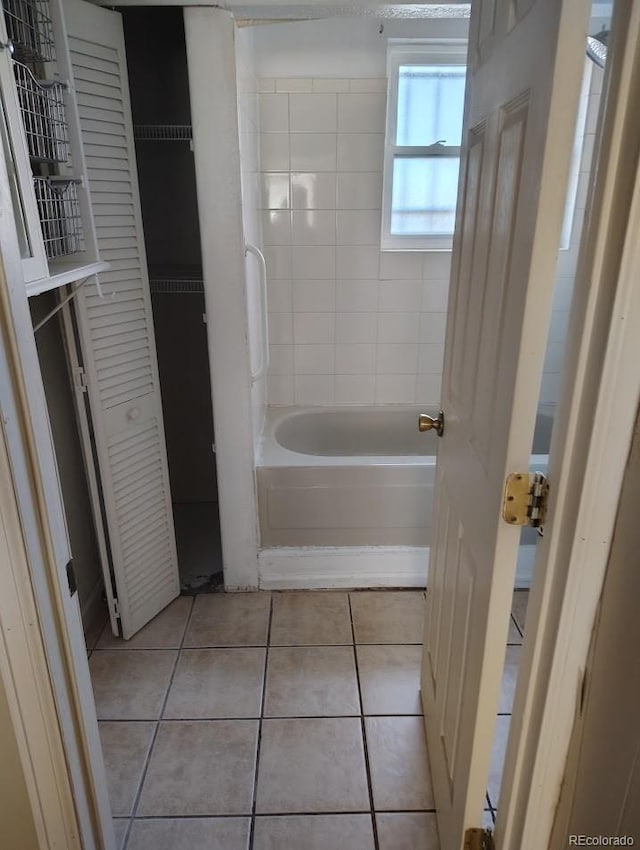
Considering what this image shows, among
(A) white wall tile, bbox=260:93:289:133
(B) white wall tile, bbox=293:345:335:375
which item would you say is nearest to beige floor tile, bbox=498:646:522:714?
(B) white wall tile, bbox=293:345:335:375

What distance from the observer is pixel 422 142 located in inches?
112

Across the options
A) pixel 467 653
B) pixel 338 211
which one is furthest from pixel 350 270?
pixel 467 653

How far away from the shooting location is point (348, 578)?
8.06 feet

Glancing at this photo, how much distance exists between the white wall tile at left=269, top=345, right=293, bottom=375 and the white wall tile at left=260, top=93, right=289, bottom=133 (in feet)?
3.44

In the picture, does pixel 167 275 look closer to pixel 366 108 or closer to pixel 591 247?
pixel 366 108

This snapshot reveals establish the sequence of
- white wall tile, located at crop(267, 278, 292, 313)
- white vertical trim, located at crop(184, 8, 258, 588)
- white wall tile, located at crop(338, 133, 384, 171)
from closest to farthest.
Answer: white vertical trim, located at crop(184, 8, 258, 588) → white wall tile, located at crop(338, 133, 384, 171) → white wall tile, located at crop(267, 278, 292, 313)

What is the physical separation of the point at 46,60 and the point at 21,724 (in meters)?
1.46

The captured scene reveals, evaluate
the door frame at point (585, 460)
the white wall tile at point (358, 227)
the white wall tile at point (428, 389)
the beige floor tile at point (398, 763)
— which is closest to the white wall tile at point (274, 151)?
the white wall tile at point (358, 227)

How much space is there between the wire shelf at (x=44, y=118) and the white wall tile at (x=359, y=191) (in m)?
1.61

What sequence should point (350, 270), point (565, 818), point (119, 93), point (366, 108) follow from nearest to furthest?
point (565, 818) → point (119, 93) → point (366, 108) → point (350, 270)

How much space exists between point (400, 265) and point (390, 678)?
198cm

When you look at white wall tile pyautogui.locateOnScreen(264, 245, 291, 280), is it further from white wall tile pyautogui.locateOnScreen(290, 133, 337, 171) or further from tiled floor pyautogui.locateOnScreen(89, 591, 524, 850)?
tiled floor pyautogui.locateOnScreen(89, 591, 524, 850)

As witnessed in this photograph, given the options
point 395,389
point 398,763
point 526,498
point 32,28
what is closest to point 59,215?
point 32,28

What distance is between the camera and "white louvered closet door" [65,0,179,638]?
1689 mm
